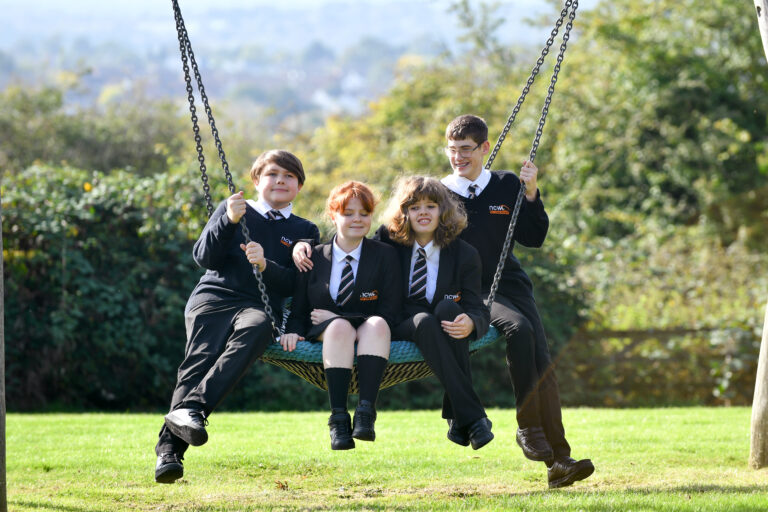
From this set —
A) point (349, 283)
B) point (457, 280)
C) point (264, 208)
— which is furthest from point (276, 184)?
point (457, 280)

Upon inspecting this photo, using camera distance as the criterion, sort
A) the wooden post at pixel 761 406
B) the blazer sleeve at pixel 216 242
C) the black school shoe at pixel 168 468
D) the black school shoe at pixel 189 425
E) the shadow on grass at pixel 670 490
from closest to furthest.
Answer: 1. the black school shoe at pixel 189 425
2. the black school shoe at pixel 168 468
3. the blazer sleeve at pixel 216 242
4. the shadow on grass at pixel 670 490
5. the wooden post at pixel 761 406

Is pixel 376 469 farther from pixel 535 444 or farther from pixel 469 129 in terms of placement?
pixel 469 129

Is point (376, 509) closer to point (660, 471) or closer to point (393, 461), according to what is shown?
point (393, 461)

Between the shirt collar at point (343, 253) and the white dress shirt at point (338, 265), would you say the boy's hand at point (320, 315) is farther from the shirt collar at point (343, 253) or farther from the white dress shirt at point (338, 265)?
the shirt collar at point (343, 253)

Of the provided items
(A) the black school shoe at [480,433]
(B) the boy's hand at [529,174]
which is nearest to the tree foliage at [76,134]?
(B) the boy's hand at [529,174]

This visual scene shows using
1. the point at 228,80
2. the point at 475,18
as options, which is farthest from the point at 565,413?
the point at 228,80

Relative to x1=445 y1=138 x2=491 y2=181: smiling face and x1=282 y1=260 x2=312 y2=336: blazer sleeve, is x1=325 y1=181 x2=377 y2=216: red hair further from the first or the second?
x1=445 y1=138 x2=491 y2=181: smiling face

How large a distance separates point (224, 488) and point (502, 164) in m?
10.9

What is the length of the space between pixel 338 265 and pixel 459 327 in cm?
66

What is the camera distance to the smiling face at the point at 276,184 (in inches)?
188

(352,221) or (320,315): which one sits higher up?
(352,221)

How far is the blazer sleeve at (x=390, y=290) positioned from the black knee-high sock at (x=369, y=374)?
287 mm

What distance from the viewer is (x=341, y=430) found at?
4.27 metres

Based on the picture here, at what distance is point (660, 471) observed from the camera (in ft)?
18.7
